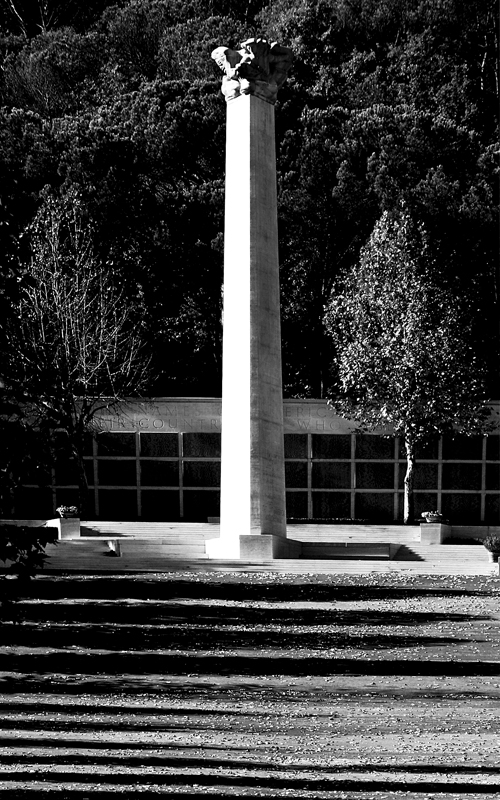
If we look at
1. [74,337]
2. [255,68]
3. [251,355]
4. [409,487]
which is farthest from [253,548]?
[74,337]

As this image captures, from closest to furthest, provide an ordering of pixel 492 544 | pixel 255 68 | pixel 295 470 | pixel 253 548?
pixel 253 548 < pixel 255 68 < pixel 492 544 < pixel 295 470

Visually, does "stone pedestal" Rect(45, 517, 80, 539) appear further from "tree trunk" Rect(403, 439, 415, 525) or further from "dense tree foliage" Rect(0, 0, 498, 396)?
"tree trunk" Rect(403, 439, 415, 525)

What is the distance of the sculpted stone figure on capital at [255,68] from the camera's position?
105ft

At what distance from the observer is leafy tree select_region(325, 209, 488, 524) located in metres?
40.0

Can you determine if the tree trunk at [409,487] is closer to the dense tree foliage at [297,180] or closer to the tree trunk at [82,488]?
the dense tree foliage at [297,180]

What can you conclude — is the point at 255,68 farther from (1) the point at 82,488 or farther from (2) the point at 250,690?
(2) the point at 250,690

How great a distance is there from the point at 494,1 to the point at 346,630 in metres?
42.1

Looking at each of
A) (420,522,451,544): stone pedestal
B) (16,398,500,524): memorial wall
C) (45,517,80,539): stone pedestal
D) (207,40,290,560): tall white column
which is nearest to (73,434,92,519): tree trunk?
(16,398,500,524): memorial wall

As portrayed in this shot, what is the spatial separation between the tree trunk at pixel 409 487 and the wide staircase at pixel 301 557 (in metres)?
3.03

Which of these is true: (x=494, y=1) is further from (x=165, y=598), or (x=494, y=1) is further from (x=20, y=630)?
(x=20, y=630)

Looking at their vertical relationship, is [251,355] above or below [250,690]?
above

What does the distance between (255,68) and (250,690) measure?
18.4 m

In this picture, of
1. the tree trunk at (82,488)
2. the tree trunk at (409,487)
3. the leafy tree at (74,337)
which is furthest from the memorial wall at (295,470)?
the tree trunk at (409,487)

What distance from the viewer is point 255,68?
105 feet
